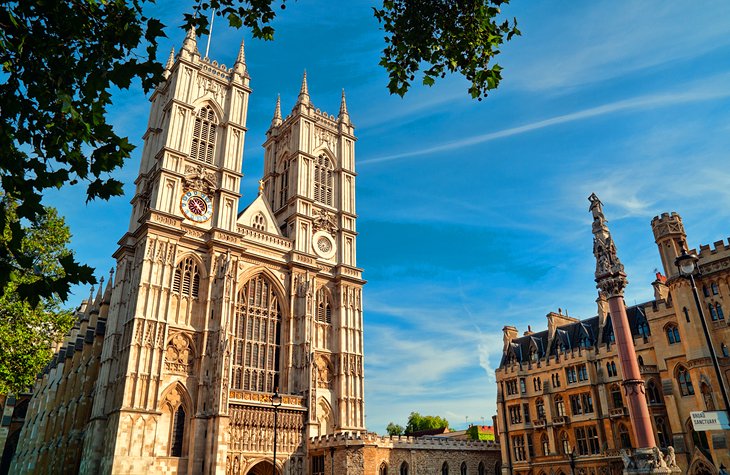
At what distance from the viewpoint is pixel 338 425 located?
40531mm

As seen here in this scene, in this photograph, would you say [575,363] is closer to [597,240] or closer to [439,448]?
[439,448]

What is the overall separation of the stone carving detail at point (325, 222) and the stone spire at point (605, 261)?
2563cm

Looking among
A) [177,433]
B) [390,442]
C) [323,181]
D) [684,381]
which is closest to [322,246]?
[323,181]

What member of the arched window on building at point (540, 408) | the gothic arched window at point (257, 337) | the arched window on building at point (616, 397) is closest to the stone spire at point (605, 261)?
the arched window on building at point (616, 397)

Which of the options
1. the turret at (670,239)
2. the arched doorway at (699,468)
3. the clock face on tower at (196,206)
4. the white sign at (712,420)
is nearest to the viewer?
the white sign at (712,420)

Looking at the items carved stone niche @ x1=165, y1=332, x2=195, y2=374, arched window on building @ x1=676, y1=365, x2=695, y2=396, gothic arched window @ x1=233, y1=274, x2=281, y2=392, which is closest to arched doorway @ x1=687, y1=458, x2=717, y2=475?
arched window on building @ x1=676, y1=365, x2=695, y2=396

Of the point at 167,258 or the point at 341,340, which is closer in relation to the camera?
the point at 167,258

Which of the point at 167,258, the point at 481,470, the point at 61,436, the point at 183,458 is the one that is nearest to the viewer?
the point at 183,458

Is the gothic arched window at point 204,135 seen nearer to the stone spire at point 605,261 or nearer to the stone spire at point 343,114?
the stone spire at point 343,114

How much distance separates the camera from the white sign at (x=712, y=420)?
16984 millimetres

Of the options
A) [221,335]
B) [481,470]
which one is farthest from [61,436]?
[481,470]

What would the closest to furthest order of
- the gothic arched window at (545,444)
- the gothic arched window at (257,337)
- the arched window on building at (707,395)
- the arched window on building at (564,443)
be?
the arched window on building at (707,395) < the gothic arched window at (257,337) < the arched window on building at (564,443) < the gothic arched window at (545,444)

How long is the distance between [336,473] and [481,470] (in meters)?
14.5

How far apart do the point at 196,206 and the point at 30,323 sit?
667 inches
